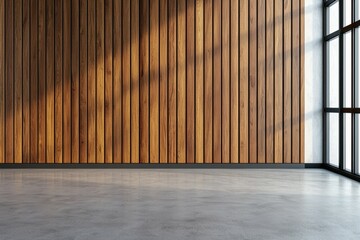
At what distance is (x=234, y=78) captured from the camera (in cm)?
816

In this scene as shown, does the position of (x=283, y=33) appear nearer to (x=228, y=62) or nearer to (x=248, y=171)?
(x=228, y=62)

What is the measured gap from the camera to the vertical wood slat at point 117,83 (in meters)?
8.16

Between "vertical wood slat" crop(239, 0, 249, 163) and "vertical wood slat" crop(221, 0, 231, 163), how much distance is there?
17 cm

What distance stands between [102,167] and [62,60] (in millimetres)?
1458

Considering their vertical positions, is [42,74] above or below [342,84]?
above

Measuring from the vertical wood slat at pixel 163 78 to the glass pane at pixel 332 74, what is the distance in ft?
6.72

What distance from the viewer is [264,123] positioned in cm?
816

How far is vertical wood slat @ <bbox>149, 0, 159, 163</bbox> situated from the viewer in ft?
26.7

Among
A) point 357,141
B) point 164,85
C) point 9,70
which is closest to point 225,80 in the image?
point 164,85

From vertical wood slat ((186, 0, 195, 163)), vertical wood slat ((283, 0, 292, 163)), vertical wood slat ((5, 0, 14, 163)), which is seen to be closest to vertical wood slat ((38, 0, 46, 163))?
vertical wood slat ((5, 0, 14, 163))

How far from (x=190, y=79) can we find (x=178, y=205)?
319 centimetres

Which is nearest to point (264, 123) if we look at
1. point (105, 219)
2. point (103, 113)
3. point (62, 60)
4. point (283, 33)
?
point (283, 33)

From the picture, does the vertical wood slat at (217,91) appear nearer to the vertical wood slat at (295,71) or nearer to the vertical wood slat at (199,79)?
the vertical wood slat at (199,79)

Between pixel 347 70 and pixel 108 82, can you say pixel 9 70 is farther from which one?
pixel 347 70
